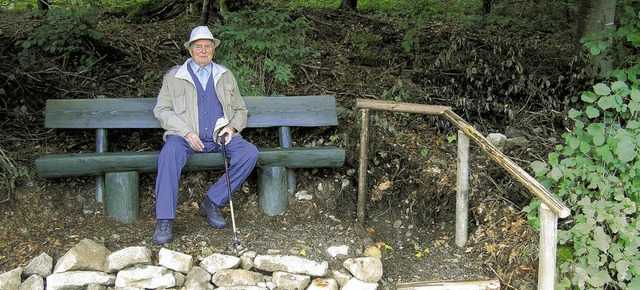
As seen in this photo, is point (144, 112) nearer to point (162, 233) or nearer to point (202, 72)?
point (202, 72)

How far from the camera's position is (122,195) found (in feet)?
15.3

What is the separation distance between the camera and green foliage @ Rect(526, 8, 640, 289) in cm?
387

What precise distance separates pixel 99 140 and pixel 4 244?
1152 mm

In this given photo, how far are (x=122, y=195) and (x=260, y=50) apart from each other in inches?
93.0

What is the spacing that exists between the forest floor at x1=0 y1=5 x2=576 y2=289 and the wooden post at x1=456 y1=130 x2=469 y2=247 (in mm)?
110

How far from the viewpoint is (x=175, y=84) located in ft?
15.5

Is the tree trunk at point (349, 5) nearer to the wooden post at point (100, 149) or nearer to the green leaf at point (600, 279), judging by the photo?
the wooden post at point (100, 149)

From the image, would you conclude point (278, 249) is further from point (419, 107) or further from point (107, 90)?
point (107, 90)

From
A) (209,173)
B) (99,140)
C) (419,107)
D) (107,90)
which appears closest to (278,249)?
(209,173)

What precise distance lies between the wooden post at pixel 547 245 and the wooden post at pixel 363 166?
63.3 inches

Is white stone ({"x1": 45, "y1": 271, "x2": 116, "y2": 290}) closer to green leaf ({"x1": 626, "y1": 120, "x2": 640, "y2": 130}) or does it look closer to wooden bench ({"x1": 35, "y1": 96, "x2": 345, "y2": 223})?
wooden bench ({"x1": 35, "y1": 96, "x2": 345, "y2": 223})

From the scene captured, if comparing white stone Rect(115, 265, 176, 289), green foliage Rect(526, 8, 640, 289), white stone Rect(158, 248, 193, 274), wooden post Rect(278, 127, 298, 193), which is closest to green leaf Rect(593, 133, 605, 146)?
green foliage Rect(526, 8, 640, 289)

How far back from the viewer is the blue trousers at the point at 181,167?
430 centimetres

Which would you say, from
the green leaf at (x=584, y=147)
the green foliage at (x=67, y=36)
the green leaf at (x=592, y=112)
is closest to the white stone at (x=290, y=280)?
the green leaf at (x=584, y=147)
